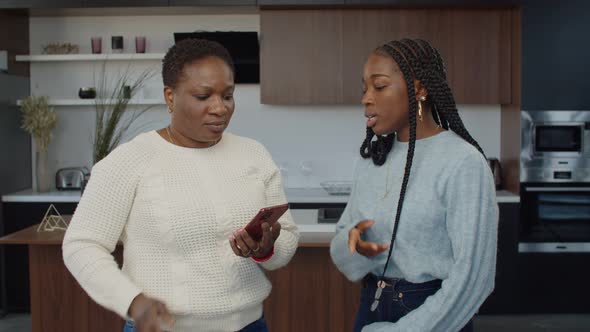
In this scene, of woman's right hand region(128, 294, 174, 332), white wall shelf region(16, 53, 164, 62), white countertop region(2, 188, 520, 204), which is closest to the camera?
woman's right hand region(128, 294, 174, 332)

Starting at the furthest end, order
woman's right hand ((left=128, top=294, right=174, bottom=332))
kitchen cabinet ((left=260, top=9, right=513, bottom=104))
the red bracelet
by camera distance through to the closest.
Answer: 1. kitchen cabinet ((left=260, top=9, right=513, bottom=104))
2. the red bracelet
3. woman's right hand ((left=128, top=294, right=174, bottom=332))

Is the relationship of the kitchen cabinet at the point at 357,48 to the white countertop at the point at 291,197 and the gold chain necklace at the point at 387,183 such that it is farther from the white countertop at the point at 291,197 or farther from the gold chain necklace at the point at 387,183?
the gold chain necklace at the point at 387,183

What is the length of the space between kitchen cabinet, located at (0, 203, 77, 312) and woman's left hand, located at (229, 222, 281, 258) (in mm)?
3333

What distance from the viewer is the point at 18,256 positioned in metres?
4.71

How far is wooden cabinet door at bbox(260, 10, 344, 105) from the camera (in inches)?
187

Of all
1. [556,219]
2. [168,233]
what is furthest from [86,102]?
[168,233]

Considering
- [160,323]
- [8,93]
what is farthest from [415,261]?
[8,93]

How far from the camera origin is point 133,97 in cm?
508

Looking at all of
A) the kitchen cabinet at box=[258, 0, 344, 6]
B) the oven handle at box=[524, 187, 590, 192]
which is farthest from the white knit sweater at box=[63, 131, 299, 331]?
the oven handle at box=[524, 187, 590, 192]

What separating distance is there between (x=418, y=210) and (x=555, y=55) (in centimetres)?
351

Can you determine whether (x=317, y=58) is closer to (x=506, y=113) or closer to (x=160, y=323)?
(x=506, y=113)

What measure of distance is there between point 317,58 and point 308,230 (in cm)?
196

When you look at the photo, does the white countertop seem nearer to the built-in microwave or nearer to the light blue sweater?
the built-in microwave

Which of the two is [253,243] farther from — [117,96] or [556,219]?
[117,96]
